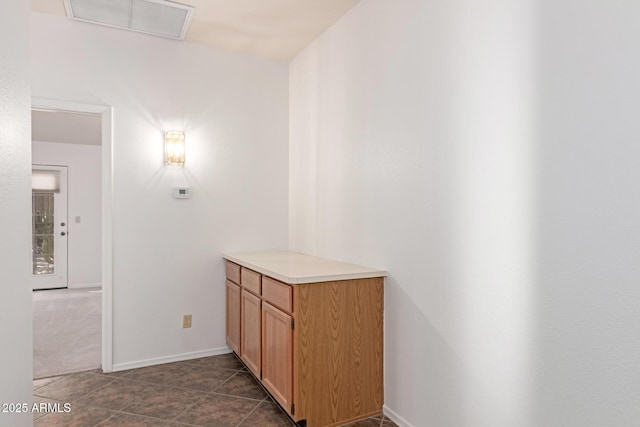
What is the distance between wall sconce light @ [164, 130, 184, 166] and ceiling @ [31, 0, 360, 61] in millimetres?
817

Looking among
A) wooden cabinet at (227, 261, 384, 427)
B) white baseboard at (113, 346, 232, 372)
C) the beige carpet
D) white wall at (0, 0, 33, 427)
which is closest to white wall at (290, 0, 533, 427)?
wooden cabinet at (227, 261, 384, 427)

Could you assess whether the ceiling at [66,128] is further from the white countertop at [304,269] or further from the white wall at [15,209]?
the white wall at [15,209]

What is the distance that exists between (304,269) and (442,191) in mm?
966

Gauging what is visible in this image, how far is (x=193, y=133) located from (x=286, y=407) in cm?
228

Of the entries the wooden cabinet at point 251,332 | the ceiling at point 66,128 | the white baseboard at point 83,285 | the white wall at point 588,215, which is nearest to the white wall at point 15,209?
the wooden cabinet at point 251,332

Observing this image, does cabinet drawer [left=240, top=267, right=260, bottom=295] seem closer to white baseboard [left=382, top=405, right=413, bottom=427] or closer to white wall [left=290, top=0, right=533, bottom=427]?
white wall [left=290, top=0, right=533, bottom=427]

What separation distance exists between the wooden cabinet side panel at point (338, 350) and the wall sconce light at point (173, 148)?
1743 millimetres

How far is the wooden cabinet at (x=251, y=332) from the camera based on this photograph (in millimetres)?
2646

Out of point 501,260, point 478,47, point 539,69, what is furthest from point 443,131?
point 501,260

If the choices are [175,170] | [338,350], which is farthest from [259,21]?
[338,350]

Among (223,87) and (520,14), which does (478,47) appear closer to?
(520,14)

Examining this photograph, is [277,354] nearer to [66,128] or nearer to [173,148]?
[173,148]

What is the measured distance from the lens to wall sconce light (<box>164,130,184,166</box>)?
126 inches

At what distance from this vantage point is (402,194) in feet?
7.50
